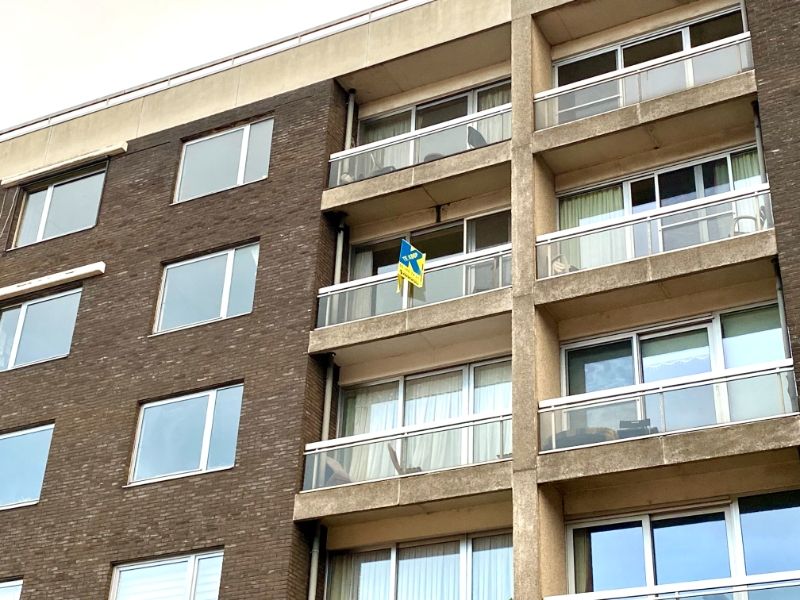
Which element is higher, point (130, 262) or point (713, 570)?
point (130, 262)

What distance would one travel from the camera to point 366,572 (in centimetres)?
1962

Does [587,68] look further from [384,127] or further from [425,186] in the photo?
[384,127]

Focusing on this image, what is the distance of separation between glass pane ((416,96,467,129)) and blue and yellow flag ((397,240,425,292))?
3.85 meters

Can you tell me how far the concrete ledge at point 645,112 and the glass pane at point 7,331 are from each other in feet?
39.2

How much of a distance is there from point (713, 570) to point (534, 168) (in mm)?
7708

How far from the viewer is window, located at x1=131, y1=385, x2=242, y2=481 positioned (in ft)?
68.7

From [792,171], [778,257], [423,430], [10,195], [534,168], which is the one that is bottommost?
[423,430]

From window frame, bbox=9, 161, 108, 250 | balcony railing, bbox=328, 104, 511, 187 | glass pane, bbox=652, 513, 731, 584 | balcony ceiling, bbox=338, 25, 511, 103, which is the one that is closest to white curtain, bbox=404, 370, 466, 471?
glass pane, bbox=652, 513, 731, 584

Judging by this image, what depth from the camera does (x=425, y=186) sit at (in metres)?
22.2

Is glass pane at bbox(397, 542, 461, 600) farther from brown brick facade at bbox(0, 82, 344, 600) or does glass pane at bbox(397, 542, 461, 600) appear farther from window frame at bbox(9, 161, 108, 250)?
window frame at bbox(9, 161, 108, 250)

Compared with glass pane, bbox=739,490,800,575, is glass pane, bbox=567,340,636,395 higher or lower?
higher

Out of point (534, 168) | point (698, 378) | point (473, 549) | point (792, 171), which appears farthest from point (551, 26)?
point (473, 549)

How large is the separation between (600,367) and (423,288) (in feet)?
11.7

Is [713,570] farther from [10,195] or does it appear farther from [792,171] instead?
[10,195]
